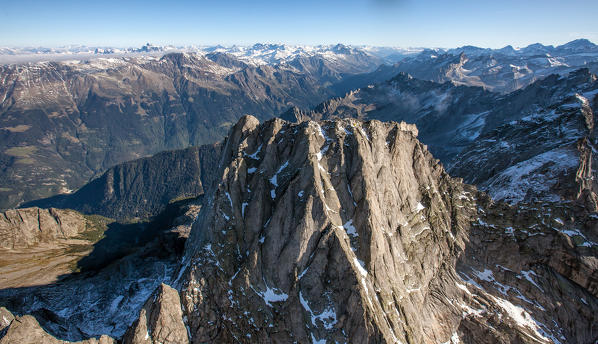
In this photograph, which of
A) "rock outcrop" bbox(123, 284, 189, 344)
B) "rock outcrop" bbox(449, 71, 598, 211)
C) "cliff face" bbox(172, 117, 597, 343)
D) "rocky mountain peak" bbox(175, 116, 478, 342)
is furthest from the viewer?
"rock outcrop" bbox(449, 71, 598, 211)

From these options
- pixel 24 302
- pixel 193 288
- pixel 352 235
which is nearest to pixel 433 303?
pixel 352 235

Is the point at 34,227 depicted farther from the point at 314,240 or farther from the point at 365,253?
the point at 365,253

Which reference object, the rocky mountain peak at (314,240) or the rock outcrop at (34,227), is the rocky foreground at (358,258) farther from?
the rock outcrop at (34,227)

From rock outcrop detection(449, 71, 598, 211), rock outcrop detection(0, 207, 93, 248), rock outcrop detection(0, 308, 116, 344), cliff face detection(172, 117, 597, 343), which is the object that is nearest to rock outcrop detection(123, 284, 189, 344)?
cliff face detection(172, 117, 597, 343)

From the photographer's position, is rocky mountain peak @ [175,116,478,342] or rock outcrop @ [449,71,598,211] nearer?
rocky mountain peak @ [175,116,478,342]

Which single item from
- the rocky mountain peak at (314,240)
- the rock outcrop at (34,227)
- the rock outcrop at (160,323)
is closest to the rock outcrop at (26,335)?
the rock outcrop at (160,323)

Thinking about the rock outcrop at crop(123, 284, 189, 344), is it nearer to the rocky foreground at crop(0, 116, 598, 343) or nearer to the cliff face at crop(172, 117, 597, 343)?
the rocky foreground at crop(0, 116, 598, 343)

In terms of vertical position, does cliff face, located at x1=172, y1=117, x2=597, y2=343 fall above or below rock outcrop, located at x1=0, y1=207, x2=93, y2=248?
above

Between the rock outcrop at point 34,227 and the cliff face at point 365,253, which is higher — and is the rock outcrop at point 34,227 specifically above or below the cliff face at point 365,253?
below
